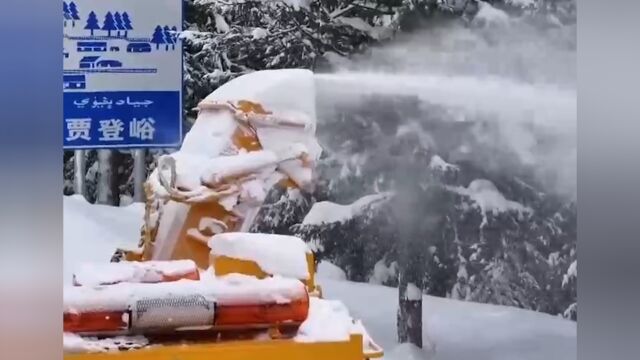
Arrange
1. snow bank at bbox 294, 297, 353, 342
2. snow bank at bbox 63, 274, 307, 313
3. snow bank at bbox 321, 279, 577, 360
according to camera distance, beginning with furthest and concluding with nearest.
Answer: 1. snow bank at bbox 321, 279, 577, 360
2. snow bank at bbox 294, 297, 353, 342
3. snow bank at bbox 63, 274, 307, 313

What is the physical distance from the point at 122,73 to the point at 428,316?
3.63ft

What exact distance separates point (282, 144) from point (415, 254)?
50cm

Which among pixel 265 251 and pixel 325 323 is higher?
pixel 265 251

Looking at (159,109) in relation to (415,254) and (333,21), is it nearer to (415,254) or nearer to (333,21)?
(333,21)

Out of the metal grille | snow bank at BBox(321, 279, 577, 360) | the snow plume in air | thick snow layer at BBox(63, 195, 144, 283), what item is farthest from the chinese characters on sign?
snow bank at BBox(321, 279, 577, 360)

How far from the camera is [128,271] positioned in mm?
2869

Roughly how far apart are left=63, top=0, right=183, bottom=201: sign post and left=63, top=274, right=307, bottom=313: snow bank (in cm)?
33

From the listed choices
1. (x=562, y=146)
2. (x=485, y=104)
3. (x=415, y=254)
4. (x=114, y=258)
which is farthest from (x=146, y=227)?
(x=562, y=146)

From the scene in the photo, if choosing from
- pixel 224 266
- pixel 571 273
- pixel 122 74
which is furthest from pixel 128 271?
pixel 571 273

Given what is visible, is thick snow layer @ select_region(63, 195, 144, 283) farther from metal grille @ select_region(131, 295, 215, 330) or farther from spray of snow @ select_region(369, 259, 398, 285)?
spray of snow @ select_region(369, 259, 398, 285)

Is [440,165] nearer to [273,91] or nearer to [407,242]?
[407,242]

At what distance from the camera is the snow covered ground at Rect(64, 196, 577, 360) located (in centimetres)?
290

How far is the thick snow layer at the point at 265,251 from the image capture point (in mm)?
2916

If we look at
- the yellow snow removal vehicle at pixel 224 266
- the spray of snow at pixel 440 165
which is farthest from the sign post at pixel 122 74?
the spray of snow at pixel 440 165
